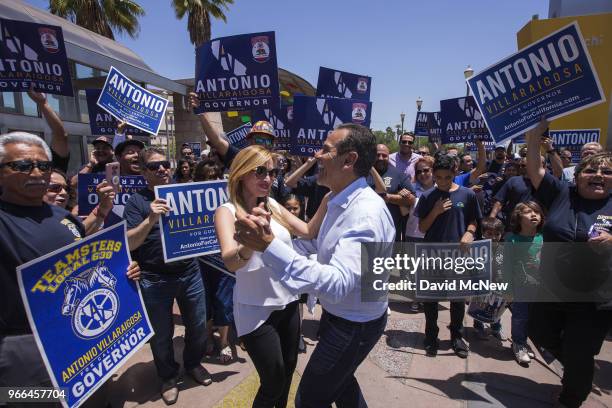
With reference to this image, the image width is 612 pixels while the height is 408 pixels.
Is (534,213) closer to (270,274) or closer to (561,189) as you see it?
(561,189)

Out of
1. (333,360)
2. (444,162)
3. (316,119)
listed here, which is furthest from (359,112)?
(333,360)

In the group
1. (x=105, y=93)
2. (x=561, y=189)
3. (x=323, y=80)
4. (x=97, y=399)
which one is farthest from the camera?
(x=323, y=80)

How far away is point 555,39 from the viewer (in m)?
3.05

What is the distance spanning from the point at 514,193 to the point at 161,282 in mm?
4629

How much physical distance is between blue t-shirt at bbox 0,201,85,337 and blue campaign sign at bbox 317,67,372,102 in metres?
5.91

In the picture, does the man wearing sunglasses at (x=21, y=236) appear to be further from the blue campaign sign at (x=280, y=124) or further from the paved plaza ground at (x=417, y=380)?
the blue campaign sign at (x=280, y=124)

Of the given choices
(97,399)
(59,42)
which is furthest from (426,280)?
(59,42)

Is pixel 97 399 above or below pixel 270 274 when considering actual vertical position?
below

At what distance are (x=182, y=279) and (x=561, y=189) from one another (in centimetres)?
313

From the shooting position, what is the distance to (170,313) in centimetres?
300

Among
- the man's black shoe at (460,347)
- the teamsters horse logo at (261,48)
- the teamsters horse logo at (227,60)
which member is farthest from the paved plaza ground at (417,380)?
the teamsters horse logo at (261,48)

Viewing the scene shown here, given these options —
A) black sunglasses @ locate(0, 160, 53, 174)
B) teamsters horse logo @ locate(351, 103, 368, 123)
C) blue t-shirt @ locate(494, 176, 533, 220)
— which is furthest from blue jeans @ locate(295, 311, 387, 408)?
teamsters horse logo @ locate(351, 103, 368, 123)

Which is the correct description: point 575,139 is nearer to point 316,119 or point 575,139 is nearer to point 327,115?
point 327,115

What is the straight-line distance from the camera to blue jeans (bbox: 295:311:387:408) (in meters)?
1.86
